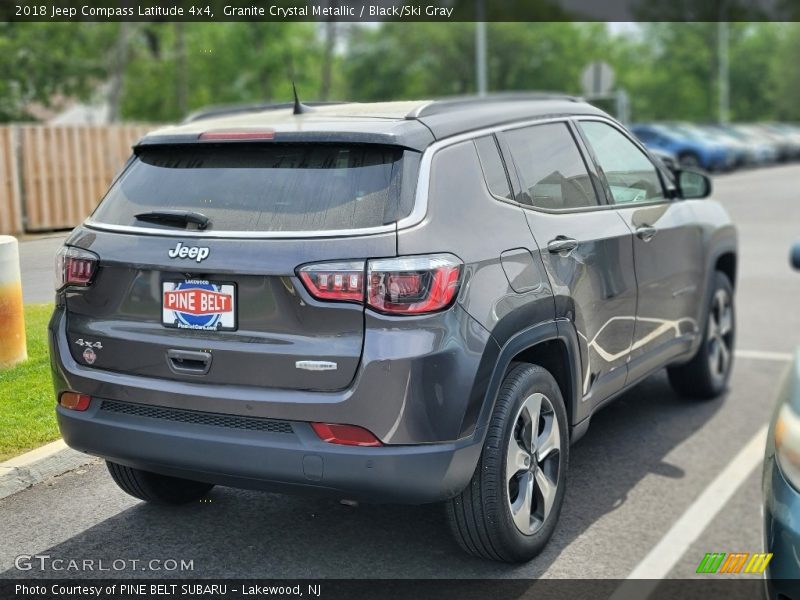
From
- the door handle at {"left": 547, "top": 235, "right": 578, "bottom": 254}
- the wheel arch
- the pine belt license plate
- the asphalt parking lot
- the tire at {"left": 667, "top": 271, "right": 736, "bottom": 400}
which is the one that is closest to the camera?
the pine belt license plate

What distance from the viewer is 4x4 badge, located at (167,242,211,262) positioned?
3516mm

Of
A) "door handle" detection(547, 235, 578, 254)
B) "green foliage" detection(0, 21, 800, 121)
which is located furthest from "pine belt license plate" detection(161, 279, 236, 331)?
"green foliage" detection(0, 21, 800, 121)

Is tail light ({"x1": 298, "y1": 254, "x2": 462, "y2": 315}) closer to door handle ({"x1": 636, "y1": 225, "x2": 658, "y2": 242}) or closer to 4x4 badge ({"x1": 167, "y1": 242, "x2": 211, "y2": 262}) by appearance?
4x4 badge ({"x1": 167, "y1": 242, "x2": 211, "y2": 262})

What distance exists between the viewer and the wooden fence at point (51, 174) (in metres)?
5.15

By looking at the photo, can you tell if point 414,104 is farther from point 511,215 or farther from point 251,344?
point 251,344

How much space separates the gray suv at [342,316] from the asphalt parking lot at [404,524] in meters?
0.21

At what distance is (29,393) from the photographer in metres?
4.23

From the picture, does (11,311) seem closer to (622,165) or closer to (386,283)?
(386,283)

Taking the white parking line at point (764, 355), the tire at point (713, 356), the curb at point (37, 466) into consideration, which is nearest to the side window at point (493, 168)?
the curb at point (37, 466)

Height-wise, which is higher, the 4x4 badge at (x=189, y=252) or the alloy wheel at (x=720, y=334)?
the 4x4 badge at (x=189, y=252)

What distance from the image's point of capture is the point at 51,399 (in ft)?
13.5

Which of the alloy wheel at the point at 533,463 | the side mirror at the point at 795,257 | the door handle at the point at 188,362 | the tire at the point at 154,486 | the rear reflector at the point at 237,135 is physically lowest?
the tire at the point at 154,486

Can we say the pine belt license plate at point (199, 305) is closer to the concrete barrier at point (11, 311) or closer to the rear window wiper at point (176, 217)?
the rear window wiper at point (176, 217)

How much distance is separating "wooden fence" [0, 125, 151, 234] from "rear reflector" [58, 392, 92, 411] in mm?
729
